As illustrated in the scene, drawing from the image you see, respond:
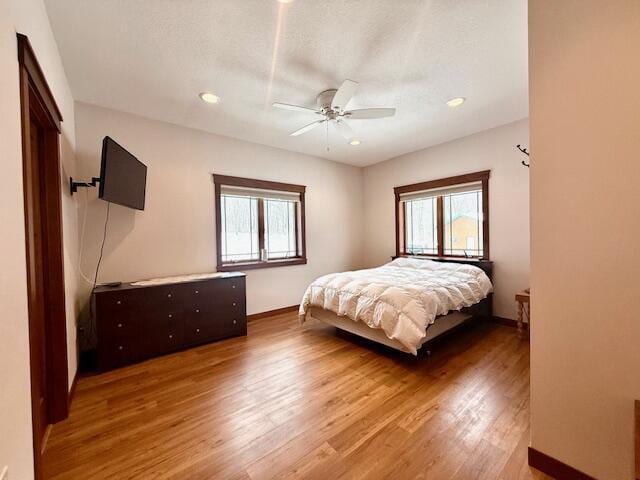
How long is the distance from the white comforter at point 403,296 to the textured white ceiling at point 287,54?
2.05 metres

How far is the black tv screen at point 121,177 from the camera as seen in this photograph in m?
2.29

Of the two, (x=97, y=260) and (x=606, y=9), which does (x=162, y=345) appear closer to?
(x=97, y=260)

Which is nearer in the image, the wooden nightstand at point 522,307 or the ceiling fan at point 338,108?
the ceiling fan at point 338,108

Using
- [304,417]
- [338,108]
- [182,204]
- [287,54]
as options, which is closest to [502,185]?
[338,108]

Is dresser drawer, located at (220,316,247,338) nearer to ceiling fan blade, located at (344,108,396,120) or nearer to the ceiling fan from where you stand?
the ceiling fan

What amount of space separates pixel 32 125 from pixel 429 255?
16.3 feet

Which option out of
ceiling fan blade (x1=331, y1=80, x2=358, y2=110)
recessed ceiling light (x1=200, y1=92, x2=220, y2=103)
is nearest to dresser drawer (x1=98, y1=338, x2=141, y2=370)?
recessed ceiling light (x1=200, y1=92, x2=220, y2=103)

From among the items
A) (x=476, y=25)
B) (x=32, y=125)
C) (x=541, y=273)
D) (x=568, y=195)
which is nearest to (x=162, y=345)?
(x=32, y=125)

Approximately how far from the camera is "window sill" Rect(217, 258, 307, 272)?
392 centimetres

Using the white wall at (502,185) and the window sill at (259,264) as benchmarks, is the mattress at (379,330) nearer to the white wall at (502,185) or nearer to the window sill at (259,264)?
the white wall at (502,185)

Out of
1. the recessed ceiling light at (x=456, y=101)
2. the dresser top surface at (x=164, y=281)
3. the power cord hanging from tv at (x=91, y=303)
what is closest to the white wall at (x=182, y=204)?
the power cord hanging from tv at (x=91, y=303)

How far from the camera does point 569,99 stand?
1.31 meters

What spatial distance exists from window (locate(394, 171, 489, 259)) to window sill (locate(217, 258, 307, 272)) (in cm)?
199

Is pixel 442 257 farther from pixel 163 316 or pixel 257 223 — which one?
pixel 163 316
